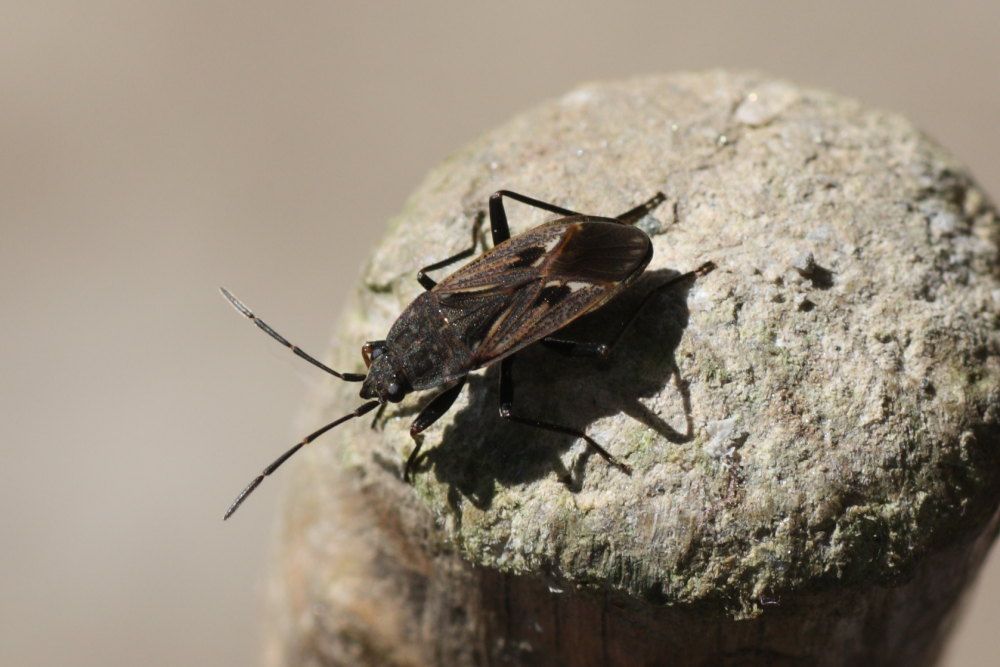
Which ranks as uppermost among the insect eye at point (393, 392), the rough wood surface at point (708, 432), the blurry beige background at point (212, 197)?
the blurry beige background at point (212, 197)

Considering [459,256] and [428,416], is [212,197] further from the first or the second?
[428,416]

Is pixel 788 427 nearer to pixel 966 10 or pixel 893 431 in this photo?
pixel 893 431

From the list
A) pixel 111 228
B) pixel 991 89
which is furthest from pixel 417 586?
pixel 991 89

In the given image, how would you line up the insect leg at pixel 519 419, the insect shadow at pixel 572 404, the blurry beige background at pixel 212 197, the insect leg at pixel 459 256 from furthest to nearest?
the blurry beige background at pixel 212 197 → the insect leg at pixel 459 256 → the insect shadow at pixel 572 404 → the insect leg at pixel 519 419

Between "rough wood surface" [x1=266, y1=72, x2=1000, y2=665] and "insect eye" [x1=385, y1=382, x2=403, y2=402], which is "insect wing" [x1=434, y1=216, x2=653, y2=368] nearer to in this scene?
"rough wood surface" [x1=266, y1=72, x2=1000, y2=665]

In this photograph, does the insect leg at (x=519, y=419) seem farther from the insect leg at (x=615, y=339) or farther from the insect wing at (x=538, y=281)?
the insect leg at (x=615, y=339)

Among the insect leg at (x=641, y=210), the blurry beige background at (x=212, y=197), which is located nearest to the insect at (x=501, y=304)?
the insect leg at (x=641, y=210)

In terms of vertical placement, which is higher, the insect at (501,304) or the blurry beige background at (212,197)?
the blurry beige background at (212,197)
